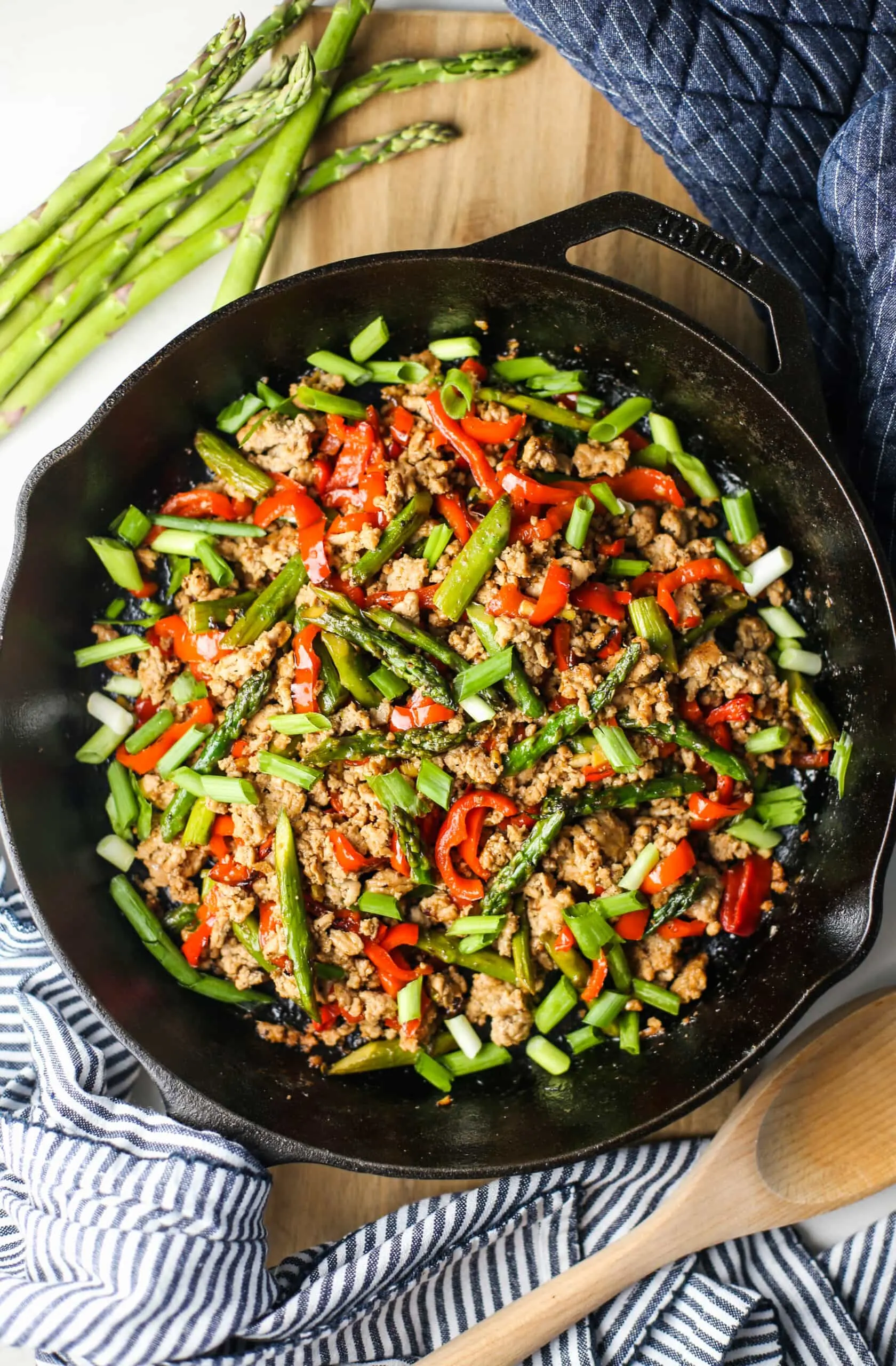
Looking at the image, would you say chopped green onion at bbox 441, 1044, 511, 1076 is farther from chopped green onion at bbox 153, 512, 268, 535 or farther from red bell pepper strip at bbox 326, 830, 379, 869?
chopped green onion at bbox 153, 512, 268, 535

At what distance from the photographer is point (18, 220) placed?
3.22m

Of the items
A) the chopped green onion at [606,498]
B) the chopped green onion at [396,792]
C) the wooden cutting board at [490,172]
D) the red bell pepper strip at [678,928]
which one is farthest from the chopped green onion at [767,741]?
the wooden cutting board at [490,172]

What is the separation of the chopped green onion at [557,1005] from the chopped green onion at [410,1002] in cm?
35

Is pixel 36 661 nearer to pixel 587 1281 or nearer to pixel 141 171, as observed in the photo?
pixel 141 171

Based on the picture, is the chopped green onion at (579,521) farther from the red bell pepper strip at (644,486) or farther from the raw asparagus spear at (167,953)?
the raw asparagus spear at (167,953)

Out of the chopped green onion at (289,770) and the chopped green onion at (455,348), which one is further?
the chopped green onion at (455,348)

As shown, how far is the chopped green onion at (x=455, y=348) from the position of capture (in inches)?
117

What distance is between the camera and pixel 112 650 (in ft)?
9.74

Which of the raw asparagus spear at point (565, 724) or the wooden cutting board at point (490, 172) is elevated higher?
the wooden cutting board at point (490, 172)

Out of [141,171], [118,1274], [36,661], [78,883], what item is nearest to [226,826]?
[78,883]

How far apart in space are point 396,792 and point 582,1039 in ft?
3.00

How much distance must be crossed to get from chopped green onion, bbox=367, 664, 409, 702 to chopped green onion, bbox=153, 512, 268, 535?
53 cm

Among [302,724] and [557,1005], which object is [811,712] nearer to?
[557,1005]

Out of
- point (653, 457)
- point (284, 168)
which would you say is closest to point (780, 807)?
point (653, 457)
